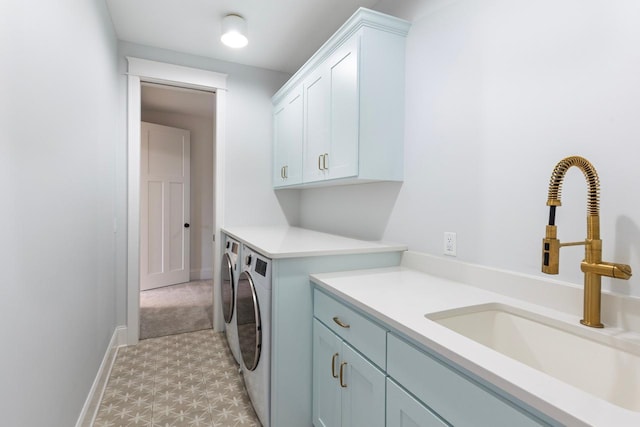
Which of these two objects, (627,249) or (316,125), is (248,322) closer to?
(316,125)

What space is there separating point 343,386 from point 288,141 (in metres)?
1.91

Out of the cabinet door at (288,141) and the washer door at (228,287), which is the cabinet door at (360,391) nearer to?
the washer door at (228,287)

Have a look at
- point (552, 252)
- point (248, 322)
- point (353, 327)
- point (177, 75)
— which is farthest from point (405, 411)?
point (177, 75)

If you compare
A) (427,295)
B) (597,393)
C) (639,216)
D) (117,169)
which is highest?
(117,169)

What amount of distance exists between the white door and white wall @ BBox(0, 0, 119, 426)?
223cm

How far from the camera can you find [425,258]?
1597 mm

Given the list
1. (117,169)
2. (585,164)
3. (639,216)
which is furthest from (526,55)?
(117,169)

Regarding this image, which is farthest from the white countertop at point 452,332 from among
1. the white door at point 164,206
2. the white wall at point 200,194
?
the white wall at point 200,194

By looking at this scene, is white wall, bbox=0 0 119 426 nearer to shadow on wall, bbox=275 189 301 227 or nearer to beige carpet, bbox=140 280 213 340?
beige carpet, bbox=140 280 213 340

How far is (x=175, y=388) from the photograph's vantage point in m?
1.97

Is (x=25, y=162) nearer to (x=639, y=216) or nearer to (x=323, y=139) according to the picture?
(x=323, y=139)

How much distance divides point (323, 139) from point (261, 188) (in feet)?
3.86

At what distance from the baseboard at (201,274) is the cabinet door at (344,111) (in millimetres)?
3420

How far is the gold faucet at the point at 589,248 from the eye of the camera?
0.87 m
